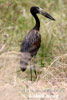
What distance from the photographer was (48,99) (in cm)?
511

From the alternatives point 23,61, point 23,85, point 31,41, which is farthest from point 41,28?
point 23,85

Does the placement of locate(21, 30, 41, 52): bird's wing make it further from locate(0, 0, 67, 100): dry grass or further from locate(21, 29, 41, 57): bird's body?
locate(0, 0, 67, 100): dry grass

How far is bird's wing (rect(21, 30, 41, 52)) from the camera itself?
7.77 m

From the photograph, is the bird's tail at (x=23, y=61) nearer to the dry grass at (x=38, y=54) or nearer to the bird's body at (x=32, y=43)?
the dry grass at (x=38, y=54)

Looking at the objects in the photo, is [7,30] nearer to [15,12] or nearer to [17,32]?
[17,32]

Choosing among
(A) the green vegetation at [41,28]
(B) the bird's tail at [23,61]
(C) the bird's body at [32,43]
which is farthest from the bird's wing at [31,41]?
(B) the bird's tail at [23,61]

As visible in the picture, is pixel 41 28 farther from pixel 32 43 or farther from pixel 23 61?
pixel 23 61

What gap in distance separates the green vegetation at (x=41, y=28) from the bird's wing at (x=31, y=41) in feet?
0.42

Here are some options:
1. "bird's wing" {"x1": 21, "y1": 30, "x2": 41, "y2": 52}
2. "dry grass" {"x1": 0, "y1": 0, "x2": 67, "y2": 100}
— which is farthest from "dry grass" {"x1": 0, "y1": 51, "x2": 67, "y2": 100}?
"bird's wing" {"x1": 21, "y1": 30, "x2": 41, "y2": 52}

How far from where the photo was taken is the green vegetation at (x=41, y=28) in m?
7.93

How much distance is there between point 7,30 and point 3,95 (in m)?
4.65

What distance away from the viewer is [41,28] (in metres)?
8.48

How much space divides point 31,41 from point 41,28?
2.07 feet

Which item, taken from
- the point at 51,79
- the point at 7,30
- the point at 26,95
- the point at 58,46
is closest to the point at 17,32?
the point at 7,30
